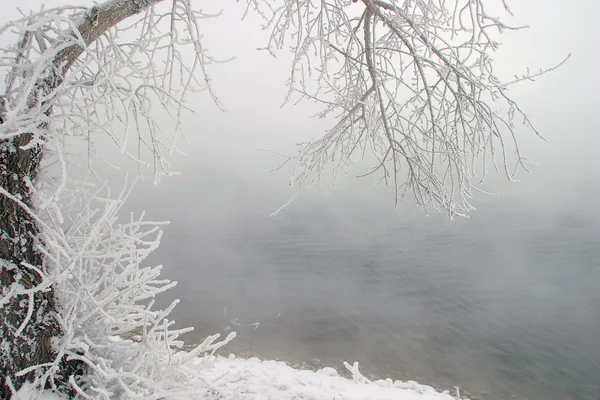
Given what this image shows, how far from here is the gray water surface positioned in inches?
530

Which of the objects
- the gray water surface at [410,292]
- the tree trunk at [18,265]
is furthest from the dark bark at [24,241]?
the gray water surface at [410,292]

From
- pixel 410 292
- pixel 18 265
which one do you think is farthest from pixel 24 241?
pixel 410 292

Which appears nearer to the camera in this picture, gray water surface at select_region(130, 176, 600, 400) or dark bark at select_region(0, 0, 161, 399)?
dark bark at select_region(0, 0, 161, 399)

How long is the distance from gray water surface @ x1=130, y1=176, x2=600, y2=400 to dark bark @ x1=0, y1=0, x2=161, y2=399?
34.5 ft

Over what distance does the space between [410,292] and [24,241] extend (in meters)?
21.8

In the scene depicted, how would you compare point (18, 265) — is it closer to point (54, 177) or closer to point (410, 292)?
point (54, 177)

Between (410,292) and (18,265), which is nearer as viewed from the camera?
(18,265)

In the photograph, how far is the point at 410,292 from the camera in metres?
21.7

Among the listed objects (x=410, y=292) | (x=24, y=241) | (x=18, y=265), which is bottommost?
(x=410, y=292)

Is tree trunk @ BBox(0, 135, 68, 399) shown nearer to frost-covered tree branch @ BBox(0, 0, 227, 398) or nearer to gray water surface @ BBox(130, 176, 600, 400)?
frost-covered tree branch @ BBox(0, 0, 227, 398)

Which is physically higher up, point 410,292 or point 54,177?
point 54,177

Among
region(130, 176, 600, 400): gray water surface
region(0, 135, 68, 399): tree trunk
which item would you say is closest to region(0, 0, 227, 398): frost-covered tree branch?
region(0, 135, 68, 399): tree trunk

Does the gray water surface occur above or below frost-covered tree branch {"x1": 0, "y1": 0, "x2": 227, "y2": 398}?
below

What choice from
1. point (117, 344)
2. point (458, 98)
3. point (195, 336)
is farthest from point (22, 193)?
point (195, 336)
